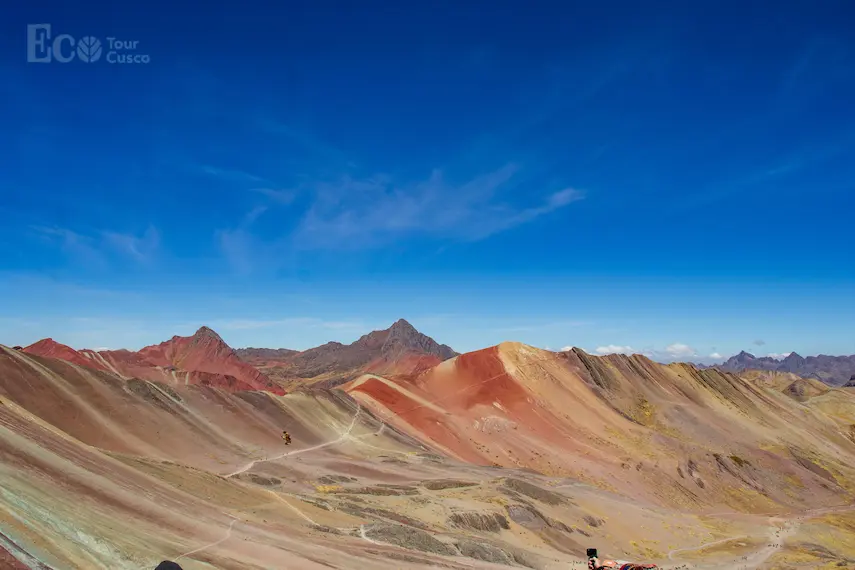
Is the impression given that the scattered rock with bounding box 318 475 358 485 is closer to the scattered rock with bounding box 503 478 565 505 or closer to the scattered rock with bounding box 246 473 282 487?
the scattered rock with bounding box 246 473 282 487

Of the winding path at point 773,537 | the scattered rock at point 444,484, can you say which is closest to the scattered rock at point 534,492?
the scattered rock at point 444,484

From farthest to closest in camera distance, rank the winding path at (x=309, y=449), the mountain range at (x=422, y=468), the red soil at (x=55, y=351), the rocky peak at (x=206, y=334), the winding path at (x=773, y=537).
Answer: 1. the rocky peak at (x=206, y=334)
2. the red soil at (x=55, y=351)
3. the winding path at (x=309, y=449)
4. the winding path at (x=773, y=537)
5. the mountain range at (x=422, y=468)

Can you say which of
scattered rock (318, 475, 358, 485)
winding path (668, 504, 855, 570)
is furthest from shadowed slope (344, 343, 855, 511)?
scattered rock (318, 475, 358, 485)

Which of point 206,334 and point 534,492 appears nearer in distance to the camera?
point 534,492

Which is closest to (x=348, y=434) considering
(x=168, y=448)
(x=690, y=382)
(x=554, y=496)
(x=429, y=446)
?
(x=429, y=446)

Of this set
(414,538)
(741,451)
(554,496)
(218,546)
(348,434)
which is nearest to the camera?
(218,546)

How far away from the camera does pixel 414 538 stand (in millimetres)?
29672

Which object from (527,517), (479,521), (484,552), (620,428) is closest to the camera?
(484,552)

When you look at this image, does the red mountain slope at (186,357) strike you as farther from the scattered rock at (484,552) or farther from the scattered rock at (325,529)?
the scattered rock at (484,552)

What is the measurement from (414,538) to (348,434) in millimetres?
40779

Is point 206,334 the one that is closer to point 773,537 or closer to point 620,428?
point 620,428

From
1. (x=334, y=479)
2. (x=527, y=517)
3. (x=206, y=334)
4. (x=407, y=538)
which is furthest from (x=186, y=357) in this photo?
(x=407, y=538)

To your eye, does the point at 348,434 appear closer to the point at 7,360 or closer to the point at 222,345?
the point at 7,360

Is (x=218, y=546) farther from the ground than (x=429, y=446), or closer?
farther from the ground
